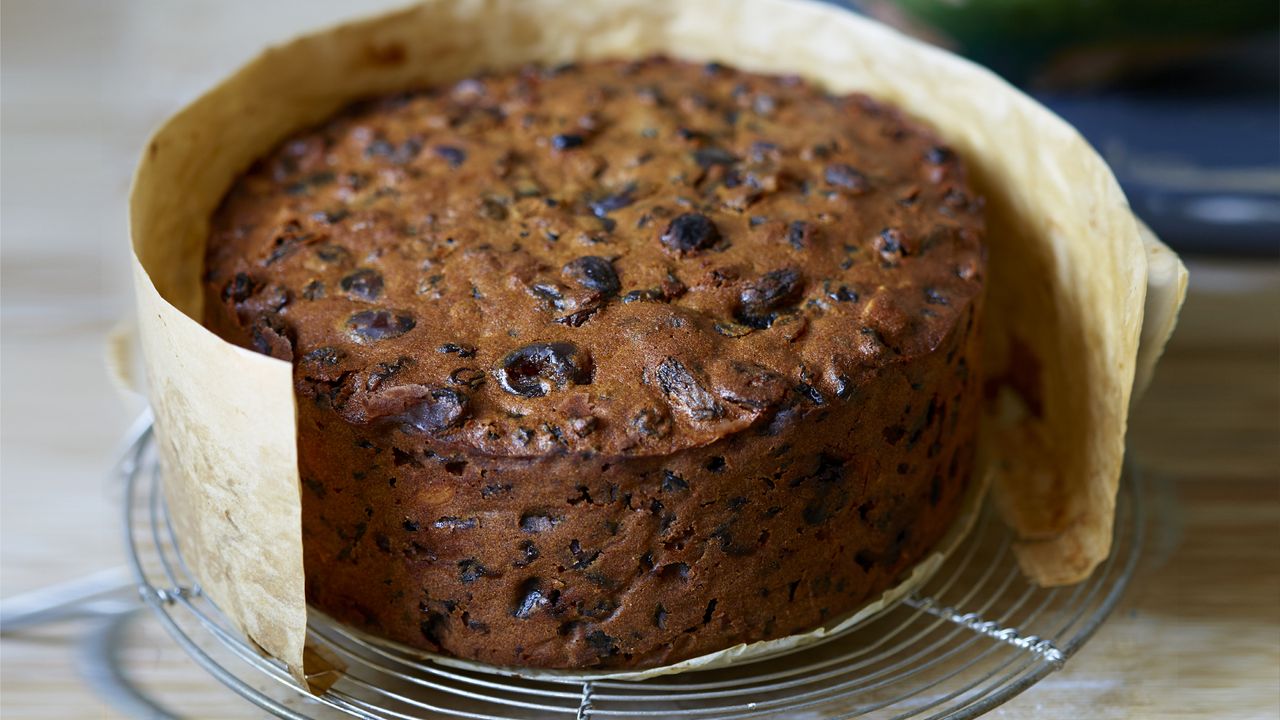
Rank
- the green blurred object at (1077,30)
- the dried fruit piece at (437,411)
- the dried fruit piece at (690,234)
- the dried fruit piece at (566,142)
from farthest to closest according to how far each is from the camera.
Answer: the green blurred object at (1077,30) < the dried fruit piece at (566,142) < the dried fruit piece at (690,234) < the dried fruit piece at (437,411)

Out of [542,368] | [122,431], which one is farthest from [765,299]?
[122,431]

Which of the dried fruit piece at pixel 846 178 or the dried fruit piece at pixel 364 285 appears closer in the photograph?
the dried fruit piece at pixel 364 285

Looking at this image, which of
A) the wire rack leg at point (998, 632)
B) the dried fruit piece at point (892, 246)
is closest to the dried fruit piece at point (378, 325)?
the dried fruit piece at point (892, 246)

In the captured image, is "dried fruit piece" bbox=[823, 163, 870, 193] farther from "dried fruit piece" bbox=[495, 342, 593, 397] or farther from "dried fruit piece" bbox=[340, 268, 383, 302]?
"dried fruit piece" bbox=[340, 268, 383, 302]

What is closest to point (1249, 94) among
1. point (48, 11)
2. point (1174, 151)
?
point (1174, 151)

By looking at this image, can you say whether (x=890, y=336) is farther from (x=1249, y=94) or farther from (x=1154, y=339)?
(x=1249, y=94)

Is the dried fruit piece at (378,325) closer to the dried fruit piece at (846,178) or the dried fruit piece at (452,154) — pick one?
the dried fruit piece at (452,154)
